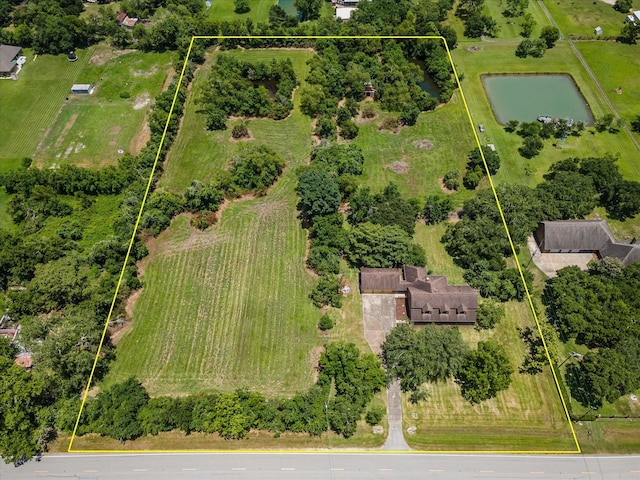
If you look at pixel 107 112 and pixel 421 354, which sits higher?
pixel 107 112

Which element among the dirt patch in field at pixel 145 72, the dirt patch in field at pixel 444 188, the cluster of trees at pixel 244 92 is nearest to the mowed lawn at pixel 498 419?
the dirt patch in field at pixel 444 188

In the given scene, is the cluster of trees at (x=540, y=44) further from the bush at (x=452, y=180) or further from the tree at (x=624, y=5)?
the bush at (x=452, y=180)

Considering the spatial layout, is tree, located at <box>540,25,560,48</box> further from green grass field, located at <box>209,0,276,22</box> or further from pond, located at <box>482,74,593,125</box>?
green grass field, located at <box>209,0,276,22</box>

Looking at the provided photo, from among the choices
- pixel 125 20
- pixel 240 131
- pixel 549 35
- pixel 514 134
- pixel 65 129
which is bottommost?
pixel 514 134

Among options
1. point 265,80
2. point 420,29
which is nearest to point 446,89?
point 420,29

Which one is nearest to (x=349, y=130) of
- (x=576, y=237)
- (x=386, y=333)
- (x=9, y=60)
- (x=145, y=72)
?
(x=386, y=333)

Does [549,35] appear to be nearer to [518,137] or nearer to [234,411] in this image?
[518,137]

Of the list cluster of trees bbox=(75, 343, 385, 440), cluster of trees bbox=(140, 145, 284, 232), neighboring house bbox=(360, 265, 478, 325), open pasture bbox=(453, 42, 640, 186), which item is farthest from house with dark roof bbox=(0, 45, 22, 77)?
open pasture bbox=(453, 42, 640, 186)
